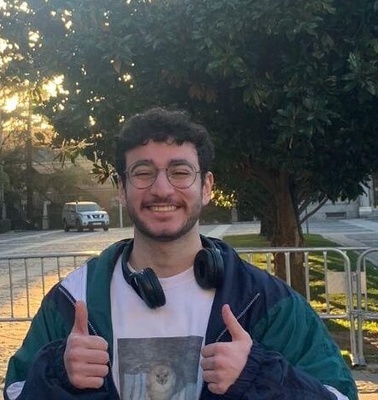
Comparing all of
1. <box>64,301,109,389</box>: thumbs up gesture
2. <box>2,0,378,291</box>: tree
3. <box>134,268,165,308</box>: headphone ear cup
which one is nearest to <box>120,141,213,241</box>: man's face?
<box>134,268,165,308</box>: headphone ear cup

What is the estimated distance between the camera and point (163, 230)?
2092 mm

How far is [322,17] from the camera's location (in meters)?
6.53

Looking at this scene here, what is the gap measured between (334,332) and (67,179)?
40.4 m

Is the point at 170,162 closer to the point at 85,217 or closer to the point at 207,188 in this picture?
the point at 207,188

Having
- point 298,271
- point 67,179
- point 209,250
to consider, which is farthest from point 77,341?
point 67,179

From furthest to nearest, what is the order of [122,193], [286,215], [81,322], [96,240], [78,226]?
[78,226] < [96,240] < [286,215] < [122,193] < [81,322]

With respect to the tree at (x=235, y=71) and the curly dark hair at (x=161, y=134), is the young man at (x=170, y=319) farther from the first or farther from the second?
the tree at (x=235, y=71)

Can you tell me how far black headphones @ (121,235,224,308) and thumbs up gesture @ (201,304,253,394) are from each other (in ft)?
0.79

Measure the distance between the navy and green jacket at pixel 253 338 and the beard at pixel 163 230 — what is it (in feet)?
0.50

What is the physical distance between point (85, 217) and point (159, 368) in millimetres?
→ 39428

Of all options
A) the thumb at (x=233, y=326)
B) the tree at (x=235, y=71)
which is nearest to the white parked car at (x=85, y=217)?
the tree at (x=235, y=71)

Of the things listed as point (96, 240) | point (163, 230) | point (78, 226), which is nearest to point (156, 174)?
point (163, 230)

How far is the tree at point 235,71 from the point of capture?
20.6ft

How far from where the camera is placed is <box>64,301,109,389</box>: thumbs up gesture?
1834mm
